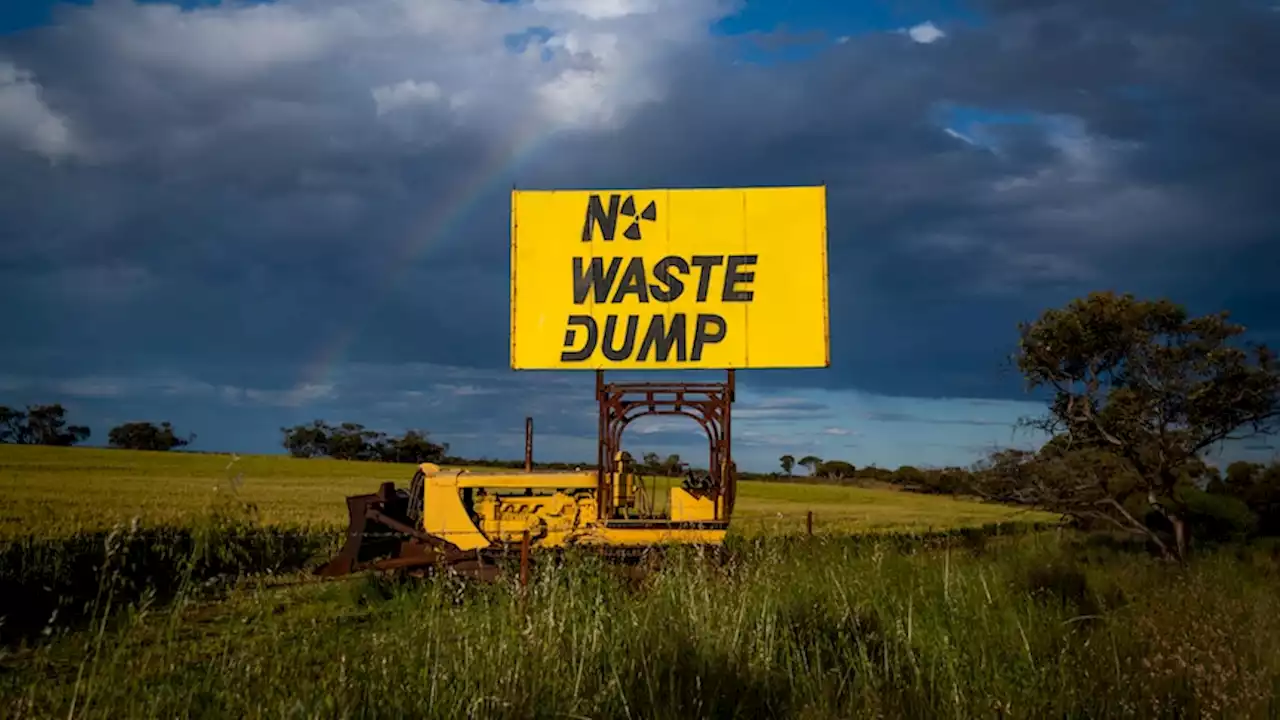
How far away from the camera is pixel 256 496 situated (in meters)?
26.7

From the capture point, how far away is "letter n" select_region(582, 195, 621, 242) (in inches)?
640

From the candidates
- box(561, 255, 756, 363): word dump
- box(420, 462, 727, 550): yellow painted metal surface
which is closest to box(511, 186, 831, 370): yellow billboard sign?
box(561, 255, 756, 363): word dump

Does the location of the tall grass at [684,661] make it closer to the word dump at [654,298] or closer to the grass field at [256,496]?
the grass field at [256,496]

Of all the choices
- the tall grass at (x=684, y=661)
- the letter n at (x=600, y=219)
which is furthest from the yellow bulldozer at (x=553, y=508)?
the tall grass at (x=684, y=661)

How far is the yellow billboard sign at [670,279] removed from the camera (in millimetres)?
15969

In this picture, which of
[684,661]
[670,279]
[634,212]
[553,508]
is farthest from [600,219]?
[684,661]

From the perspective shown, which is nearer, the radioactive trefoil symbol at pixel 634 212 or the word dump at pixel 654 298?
the word dump at pixel 654 298

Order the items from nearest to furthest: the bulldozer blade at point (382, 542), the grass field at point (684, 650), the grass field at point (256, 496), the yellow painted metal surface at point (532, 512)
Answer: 1. the grass field at point (684, 650)
2. the bulldozer blade at point (382, 542)
3. the yellow painted metal surface at point (532, 512)
4. the grass field at point (256, 496)

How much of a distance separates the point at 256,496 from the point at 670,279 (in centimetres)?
1563

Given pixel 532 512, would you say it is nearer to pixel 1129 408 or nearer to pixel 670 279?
pixel 670 279

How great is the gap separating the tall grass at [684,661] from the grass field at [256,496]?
97 centimetres

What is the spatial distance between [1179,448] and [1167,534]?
172 inches

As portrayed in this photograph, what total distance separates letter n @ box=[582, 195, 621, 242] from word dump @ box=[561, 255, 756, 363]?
431 mm

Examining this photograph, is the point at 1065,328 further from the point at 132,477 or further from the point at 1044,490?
the point at 132,477
